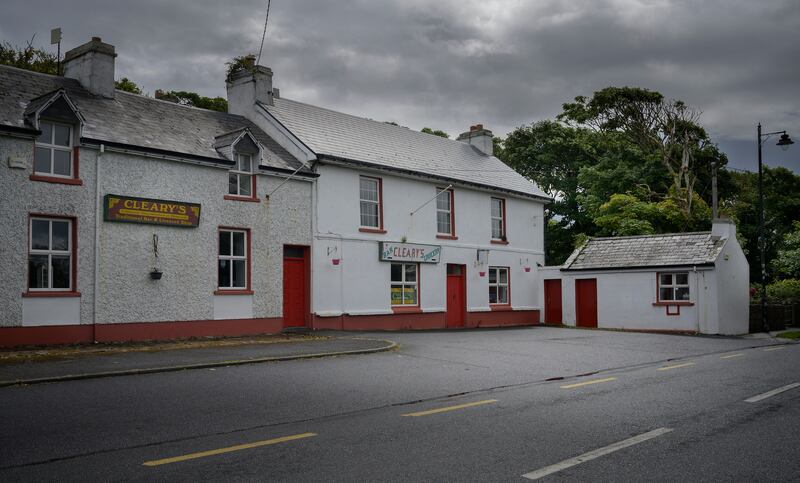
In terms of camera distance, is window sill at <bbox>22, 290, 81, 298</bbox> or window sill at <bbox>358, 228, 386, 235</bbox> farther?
window sill at <bbox>358, 228, 386, 235</bbox>

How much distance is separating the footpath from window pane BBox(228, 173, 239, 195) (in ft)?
14.6

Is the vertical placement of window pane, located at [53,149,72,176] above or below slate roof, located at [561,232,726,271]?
above

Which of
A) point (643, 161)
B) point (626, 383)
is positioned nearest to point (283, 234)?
point (626, 383)

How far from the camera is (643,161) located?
43.5m

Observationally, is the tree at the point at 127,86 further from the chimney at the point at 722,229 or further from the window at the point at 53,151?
the chimney at the point at 722,229

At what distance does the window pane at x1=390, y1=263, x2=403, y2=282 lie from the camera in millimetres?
26000

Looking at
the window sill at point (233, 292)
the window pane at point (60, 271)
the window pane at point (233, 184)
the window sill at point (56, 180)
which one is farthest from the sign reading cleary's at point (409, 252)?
the window pane at point (60, 271)

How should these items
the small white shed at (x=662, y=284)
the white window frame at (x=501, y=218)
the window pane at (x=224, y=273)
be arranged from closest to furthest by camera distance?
the window pane at (x=224, y=273)
the small white shed at (x=662, y=284)
the white window frame at (x=501, y=218)

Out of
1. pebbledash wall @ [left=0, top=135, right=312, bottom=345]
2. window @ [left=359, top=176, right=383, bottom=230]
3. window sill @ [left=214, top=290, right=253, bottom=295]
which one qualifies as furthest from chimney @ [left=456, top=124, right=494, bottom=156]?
window sill @ [left=214, top=290, right=253, bottom=295]

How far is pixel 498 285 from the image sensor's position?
3108 centimetres

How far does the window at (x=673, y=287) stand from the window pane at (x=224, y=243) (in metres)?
17.5

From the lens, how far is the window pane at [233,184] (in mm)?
A: 20703

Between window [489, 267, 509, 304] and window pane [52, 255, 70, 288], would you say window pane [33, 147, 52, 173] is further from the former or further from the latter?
window [489, 267, 509, 304]

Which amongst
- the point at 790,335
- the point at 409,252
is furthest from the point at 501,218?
the point at 790,335
